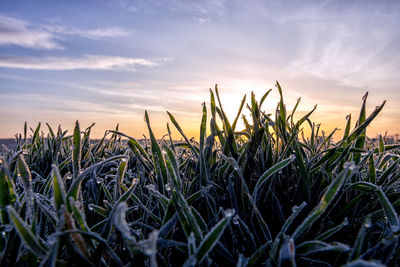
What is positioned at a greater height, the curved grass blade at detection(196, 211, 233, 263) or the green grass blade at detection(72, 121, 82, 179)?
the green grass blade at detection(72, 121, 82, 179)

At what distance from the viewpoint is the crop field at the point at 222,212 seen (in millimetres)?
763

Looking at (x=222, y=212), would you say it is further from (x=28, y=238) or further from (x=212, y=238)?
(x=28, y=238)

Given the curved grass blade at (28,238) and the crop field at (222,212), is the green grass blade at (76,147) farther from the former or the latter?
the curved grass blade at (28,238)

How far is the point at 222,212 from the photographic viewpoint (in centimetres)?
98

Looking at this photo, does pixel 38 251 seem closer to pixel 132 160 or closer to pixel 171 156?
pixel 171 156

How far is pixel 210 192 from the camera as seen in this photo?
1.18 meters

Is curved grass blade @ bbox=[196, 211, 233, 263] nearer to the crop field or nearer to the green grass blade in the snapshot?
the crop field

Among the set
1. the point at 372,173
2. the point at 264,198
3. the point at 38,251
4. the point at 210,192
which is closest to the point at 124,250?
the point at 38,251

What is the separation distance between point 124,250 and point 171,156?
32 centimetres

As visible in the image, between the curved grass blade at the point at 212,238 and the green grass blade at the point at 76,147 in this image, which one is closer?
the curved grass blade at the point at 212,238

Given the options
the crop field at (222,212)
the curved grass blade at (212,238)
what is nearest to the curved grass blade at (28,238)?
the crop field at (222,212)

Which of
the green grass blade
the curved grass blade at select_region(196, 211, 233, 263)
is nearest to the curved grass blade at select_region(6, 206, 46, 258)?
the green grass blade

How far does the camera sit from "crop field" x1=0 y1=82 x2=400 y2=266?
76 cm

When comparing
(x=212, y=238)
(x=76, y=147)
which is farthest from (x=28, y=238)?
(x=212, y=238)
